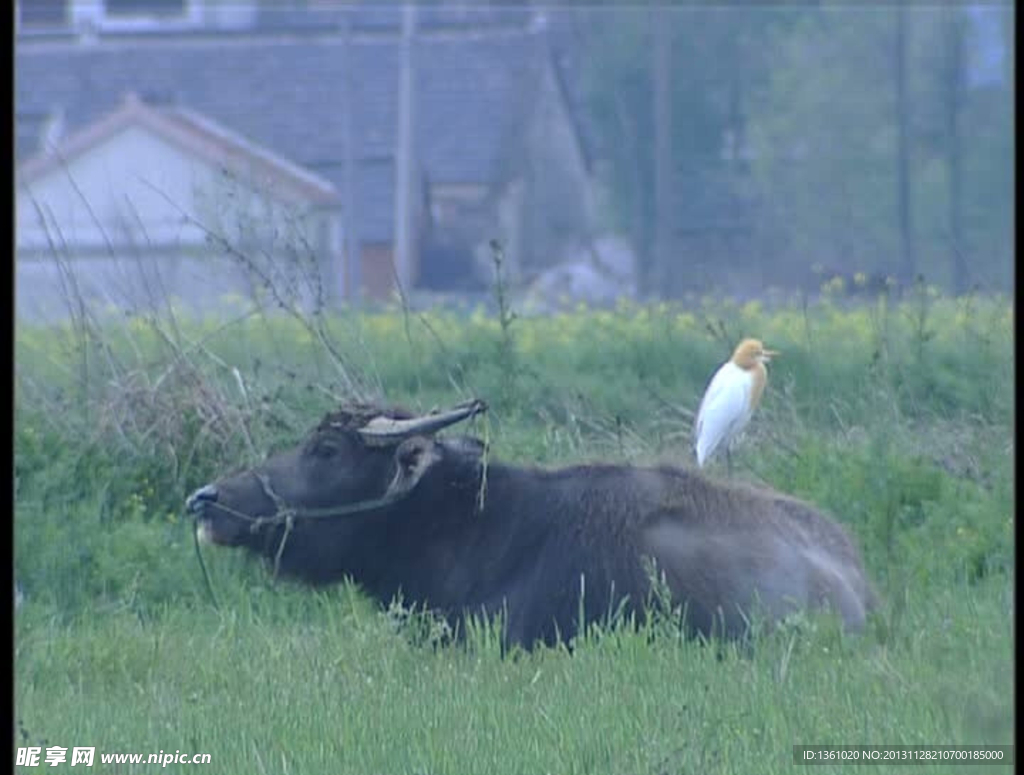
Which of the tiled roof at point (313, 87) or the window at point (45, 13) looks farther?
the window at point (45, 13)

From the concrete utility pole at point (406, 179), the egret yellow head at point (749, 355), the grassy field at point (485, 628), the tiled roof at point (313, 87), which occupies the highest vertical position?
the tiled roof at point (313, 87)

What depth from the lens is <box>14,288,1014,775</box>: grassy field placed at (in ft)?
23.0

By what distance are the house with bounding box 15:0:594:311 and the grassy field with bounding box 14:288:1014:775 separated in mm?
20569

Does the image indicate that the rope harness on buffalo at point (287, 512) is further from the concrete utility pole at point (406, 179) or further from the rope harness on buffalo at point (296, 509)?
the concrete utility pole at point (406, 179)

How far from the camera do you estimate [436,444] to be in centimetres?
911

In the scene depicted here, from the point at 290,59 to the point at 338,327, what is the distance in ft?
95.7

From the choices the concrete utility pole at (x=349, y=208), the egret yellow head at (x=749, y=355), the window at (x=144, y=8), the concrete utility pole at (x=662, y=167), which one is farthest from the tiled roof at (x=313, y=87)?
the egret yellow head at (x=749, y=355)

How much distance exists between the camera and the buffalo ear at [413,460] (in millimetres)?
9062

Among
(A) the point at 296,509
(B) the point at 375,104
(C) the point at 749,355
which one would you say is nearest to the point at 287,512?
(A) the point at 296,509

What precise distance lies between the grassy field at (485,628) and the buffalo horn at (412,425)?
76 centimetres

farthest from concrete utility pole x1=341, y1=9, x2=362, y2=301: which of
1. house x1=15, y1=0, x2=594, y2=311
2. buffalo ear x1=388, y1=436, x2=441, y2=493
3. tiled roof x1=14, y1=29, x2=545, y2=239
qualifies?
buffalo ear x1=388, y1=436, x2=441, y2=493

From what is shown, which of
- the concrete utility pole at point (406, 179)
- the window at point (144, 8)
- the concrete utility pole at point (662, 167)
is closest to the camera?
the concrete utility pole at point (406, 179)

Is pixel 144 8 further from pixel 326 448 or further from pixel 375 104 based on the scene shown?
pixel 326 448

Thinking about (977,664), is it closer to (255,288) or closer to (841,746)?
(841,746)
